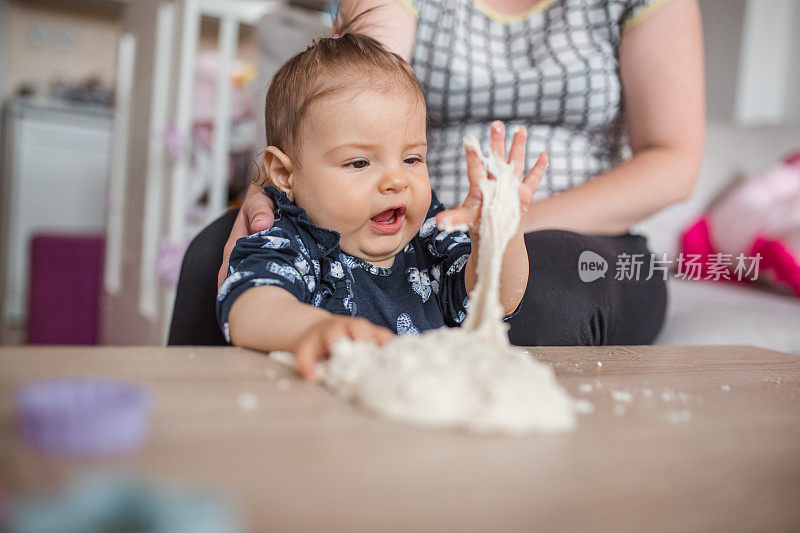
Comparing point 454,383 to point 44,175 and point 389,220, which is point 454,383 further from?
point 44,175

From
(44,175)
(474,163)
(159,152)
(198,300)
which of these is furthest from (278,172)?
(44,175)

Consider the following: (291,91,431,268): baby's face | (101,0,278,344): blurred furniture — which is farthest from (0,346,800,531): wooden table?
(101,0,278,344): blurred furniture

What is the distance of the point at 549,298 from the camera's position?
854mm

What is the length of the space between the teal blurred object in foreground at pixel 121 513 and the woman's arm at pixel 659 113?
0.92m

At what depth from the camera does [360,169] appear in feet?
2.60

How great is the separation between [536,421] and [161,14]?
1940 mm

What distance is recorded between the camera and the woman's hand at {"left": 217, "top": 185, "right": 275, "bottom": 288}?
792mm

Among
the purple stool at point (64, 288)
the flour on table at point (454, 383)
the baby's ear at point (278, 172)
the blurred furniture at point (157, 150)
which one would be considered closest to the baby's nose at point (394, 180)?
the baby's ear at point (278, 172)

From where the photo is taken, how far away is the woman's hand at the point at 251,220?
0.79 metres

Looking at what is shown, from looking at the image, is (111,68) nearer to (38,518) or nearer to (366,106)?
(366,106)

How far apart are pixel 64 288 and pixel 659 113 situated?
235 cm

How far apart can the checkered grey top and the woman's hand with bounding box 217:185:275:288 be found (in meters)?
0.38

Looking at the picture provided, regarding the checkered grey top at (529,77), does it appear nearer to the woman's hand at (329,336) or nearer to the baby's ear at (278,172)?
the baby's ear at (278,172)

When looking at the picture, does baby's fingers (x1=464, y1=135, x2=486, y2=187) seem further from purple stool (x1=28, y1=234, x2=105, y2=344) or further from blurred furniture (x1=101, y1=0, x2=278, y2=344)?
purple stool (x1=28, y1=234, x2=105, y2=344)
